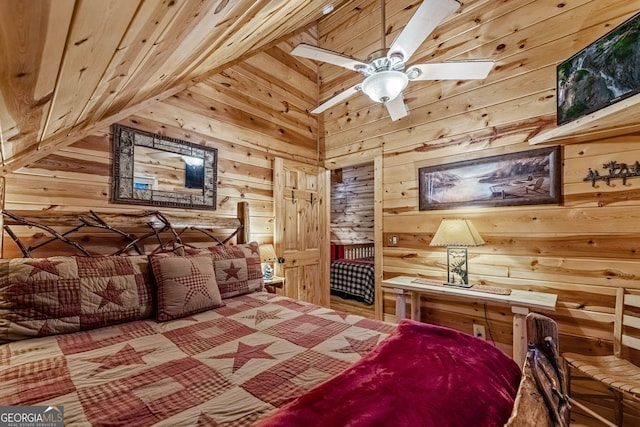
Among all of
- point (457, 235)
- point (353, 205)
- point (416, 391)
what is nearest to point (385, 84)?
point (457, 235)

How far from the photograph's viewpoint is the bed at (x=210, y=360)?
0.84 metres

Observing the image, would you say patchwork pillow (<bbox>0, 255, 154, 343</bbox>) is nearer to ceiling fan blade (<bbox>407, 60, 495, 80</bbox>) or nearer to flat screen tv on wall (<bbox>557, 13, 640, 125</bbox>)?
ceiling fan blade (<bbox>407, 60, 495, 80</bbox>)

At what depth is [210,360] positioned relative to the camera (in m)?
1.20

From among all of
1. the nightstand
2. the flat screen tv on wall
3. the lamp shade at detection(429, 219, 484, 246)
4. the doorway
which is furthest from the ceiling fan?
the doorway

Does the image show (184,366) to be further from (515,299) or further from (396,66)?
(515,299)

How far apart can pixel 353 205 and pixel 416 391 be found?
5.49m

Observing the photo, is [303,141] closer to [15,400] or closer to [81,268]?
[81,268]

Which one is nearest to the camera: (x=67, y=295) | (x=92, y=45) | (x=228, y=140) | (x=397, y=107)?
(x=92, y=45)

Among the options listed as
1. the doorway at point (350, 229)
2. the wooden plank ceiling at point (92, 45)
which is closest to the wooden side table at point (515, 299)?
the doorway at point (350, 229)

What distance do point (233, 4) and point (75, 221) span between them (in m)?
1.85

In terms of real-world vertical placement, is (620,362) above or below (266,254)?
below

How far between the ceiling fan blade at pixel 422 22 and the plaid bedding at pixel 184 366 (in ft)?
5.58

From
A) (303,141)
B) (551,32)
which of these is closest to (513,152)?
→ (551,32)

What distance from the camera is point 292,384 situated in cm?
102
